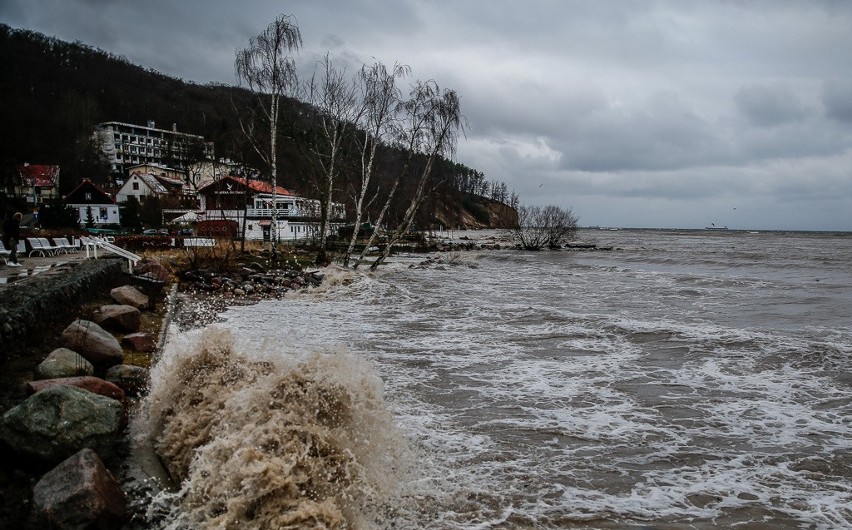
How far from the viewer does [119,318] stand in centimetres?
1034

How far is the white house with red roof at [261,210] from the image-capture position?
4888 centimetres

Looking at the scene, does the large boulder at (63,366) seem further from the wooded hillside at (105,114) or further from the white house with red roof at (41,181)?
the white house with red roof at (41,181)

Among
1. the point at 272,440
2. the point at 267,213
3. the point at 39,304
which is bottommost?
the point at 272,440

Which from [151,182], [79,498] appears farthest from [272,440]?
[151,182]

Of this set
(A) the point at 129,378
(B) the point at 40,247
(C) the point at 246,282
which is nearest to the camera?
(A) the point at 129,378

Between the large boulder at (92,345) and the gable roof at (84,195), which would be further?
the gable roof at (84,195)

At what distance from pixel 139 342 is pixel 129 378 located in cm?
221

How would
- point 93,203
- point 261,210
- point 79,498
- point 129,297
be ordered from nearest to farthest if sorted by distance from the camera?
point 79,498, point 129,297, point 261,210, point 93,203

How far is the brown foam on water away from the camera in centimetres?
462

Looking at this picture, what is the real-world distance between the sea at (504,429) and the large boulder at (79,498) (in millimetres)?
387

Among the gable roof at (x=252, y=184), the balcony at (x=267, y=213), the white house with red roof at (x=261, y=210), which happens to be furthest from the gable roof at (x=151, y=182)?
the balcony at (x=267, y=213)

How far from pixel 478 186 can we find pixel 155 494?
198 metres

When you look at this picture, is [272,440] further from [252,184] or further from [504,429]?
[252,184]

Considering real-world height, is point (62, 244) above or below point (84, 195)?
below
